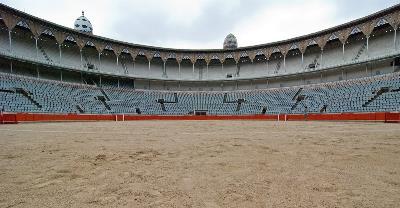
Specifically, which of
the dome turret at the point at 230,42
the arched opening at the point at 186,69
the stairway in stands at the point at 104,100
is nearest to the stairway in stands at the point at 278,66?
the dome turret at the point at 230,42

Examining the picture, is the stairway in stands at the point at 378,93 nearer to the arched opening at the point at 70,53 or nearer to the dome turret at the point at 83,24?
the arched opening at the point at 70,53

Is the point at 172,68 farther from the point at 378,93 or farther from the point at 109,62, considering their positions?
the point at 378,93

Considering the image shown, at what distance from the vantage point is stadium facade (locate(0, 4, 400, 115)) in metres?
29.6

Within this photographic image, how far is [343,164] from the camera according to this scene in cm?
336

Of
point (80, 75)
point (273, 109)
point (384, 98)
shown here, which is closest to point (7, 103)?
point (80, 75)

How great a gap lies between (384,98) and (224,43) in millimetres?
39988

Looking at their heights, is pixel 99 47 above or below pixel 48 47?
above

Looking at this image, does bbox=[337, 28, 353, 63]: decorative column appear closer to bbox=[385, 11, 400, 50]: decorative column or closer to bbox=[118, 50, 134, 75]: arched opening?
bbox=[385, 11, 400, 50]: decorative column

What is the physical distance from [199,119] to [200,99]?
935cm

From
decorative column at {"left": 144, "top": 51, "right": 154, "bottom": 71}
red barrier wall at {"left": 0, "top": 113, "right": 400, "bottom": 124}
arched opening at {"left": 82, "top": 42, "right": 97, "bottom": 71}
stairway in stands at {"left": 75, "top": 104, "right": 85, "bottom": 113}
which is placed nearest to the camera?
red barrier wall at {"left": 0, "top": 113, "right": 400, "bottom": 124}

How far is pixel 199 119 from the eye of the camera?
36.2 meters

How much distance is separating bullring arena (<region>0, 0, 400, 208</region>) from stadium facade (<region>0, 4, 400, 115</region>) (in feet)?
0.69

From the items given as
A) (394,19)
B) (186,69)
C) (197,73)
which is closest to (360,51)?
(394,19)

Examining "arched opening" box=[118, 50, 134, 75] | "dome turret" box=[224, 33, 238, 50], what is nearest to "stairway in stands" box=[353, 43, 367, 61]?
"dome turret" box=[224, 33, 238, 50]
